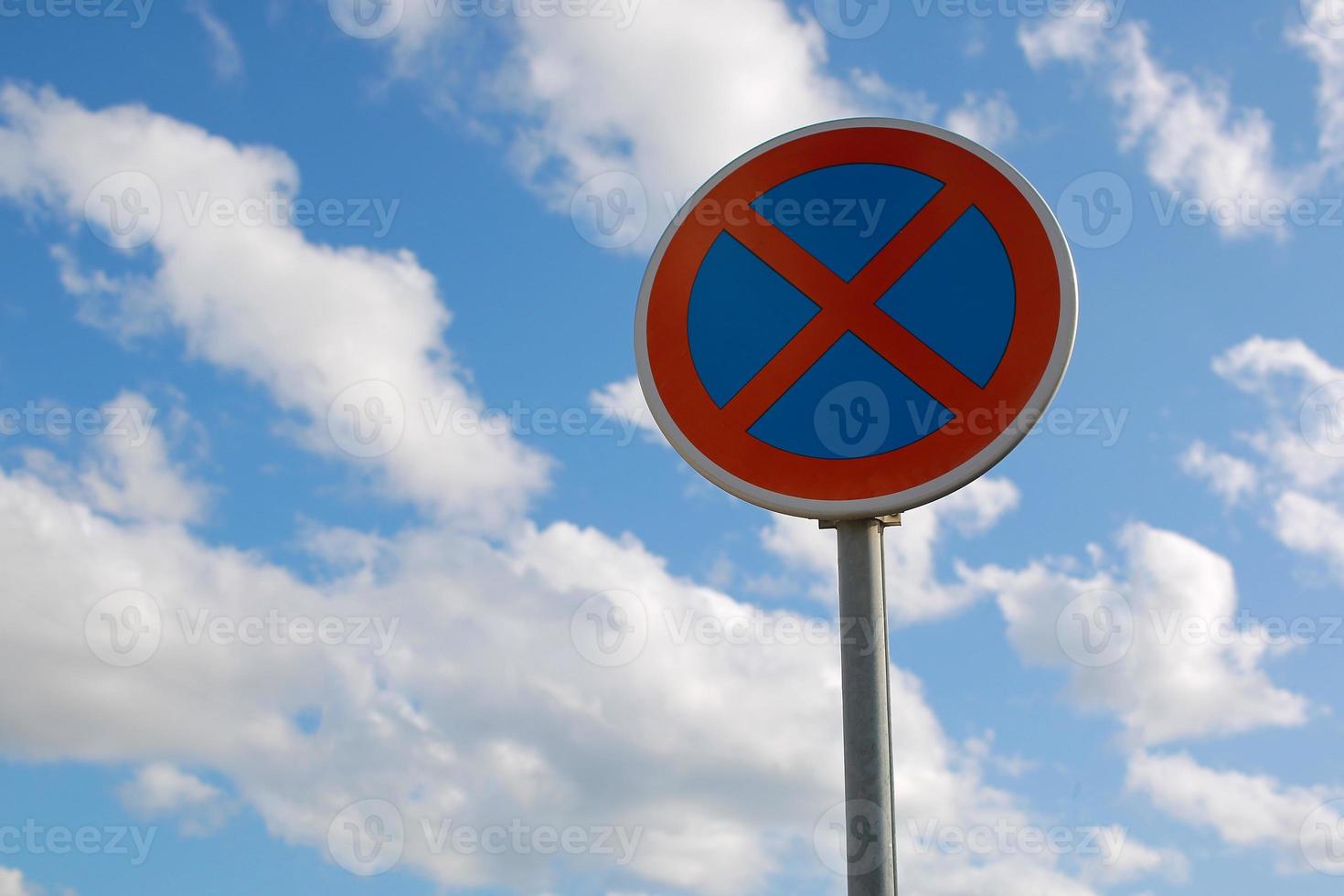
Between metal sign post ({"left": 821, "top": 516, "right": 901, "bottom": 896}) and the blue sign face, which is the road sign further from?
metal sign post ({"left": 821, "top": 516, "right": 901, "bottom": 896})

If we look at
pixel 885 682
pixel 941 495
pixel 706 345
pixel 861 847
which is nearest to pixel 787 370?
pixel 706 345

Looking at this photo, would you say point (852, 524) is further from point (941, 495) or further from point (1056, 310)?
point (1056, 310)

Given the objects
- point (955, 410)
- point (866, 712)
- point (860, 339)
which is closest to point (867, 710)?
point (866, 712)

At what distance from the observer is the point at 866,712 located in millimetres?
2709

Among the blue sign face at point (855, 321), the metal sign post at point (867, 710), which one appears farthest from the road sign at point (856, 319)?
the metal sign post at point (867, 710)

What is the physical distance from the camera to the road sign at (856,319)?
2.69 metres

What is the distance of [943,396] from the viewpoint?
8.81 ft

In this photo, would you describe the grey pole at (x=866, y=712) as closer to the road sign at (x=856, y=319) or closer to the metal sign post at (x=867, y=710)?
the metal sign post at (x=867, y=710)

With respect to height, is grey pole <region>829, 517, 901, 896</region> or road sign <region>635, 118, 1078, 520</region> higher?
road sign <region>635, 118, 1078, 520</region>

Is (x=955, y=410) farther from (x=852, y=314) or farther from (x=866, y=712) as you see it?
(x=866, y=712)

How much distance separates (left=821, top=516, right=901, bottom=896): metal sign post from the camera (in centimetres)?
261

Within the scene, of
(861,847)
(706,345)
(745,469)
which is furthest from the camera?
(706,345)

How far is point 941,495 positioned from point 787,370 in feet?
1.54

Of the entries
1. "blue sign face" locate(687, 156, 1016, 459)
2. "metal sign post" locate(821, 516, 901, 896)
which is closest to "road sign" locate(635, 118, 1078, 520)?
"blue sign face" locate(687, 156, 1016, 459)
